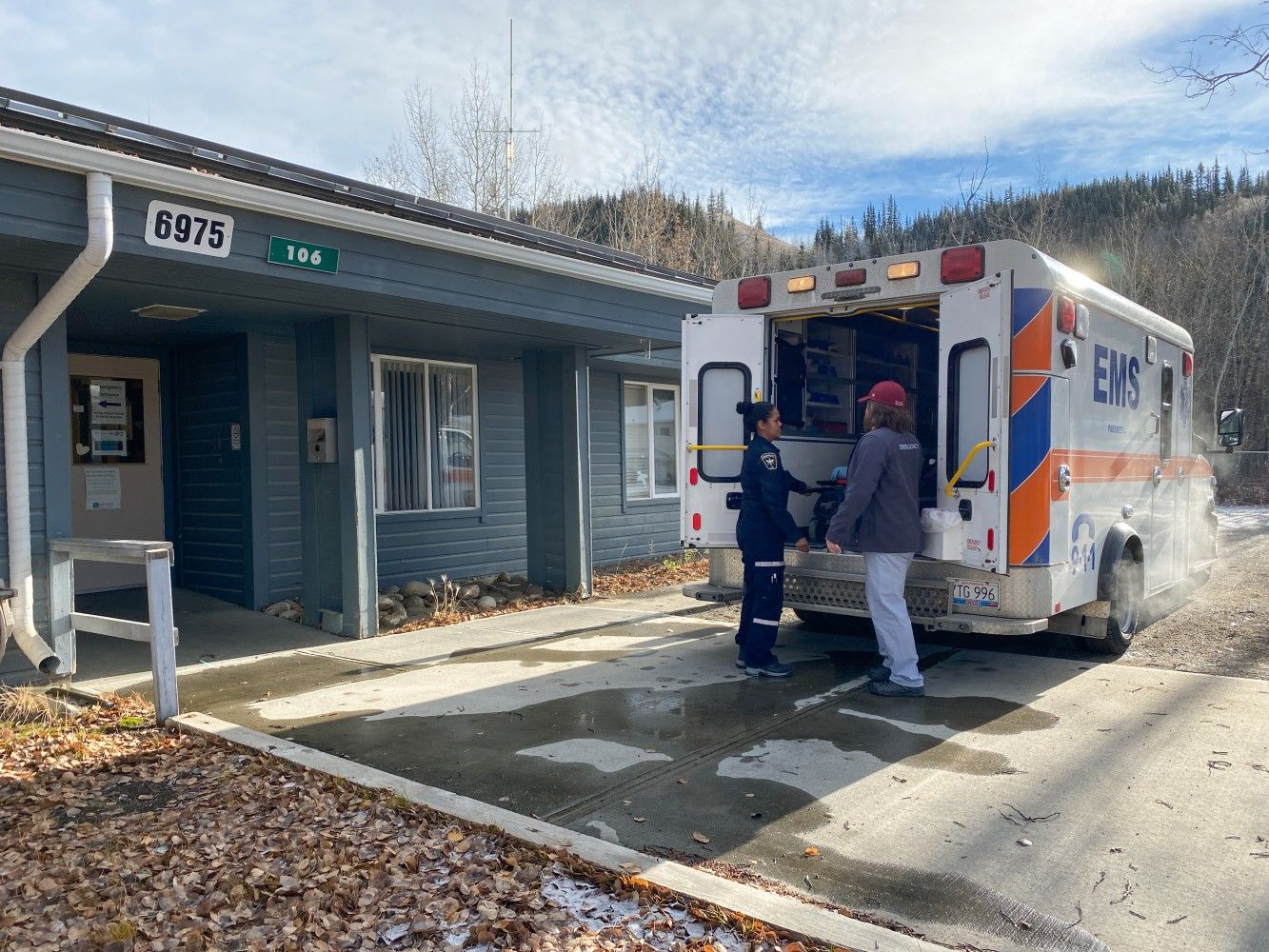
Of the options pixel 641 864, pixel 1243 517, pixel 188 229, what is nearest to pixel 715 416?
pixel 188 229

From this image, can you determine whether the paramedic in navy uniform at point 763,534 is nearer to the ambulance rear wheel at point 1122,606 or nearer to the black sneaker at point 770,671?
the black sneaker at point 770,671

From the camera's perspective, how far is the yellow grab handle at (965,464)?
564 centimetres

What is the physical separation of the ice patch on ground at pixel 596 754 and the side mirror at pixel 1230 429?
6993mm

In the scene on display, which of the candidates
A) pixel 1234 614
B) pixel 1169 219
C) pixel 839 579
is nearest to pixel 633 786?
pixel 839 579

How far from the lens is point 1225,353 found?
2792 centimetres

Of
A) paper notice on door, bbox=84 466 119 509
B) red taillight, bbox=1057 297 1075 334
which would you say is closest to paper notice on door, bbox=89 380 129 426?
paper notice on door, bbox=84 466 119 509

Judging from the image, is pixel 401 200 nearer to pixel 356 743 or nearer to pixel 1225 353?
pixel 356 743

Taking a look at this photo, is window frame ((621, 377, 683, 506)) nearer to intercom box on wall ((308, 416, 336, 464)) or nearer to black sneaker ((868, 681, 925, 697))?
intercom box on wall ((308, 416, 336, 464))

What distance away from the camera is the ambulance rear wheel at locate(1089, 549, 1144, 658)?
6740 mm

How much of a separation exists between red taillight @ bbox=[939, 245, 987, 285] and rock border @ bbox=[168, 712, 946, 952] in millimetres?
4015

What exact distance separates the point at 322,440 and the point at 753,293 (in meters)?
3.86

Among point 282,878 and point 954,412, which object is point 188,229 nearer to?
point 282,878

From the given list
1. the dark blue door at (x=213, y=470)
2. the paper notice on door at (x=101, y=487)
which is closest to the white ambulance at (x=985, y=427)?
the dark blue door at (x=213, y=470)

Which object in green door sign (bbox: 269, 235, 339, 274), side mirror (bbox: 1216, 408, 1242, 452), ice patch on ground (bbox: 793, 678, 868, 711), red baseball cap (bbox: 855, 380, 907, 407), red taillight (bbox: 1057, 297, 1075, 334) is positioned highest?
green door sign (bbox: 269, 235, 339, 274)
